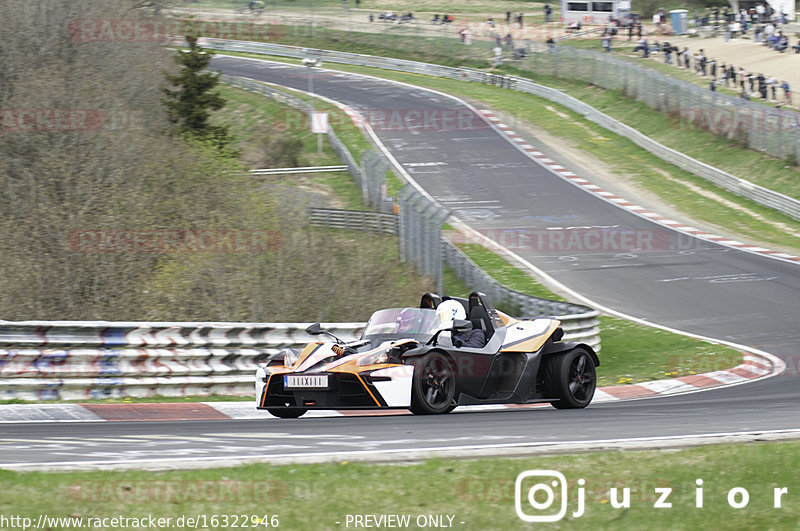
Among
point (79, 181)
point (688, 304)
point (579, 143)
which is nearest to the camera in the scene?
point (688, 304)

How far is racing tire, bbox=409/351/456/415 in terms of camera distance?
1016 cm

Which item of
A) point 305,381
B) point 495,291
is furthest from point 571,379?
point 495,291

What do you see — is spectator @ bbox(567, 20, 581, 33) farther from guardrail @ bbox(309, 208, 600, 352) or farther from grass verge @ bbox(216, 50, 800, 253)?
guardrail @ bbox(309, 208, 600, 352)

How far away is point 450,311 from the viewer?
37.7ft

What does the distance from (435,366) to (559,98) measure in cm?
3783

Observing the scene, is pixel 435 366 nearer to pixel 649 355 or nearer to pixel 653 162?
pixel 649 355

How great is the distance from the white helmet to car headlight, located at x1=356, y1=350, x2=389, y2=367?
1.21m

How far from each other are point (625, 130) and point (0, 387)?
32244mm

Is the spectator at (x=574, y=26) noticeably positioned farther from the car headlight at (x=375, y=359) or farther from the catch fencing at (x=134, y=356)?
the car headlight at (x=375, y=359)

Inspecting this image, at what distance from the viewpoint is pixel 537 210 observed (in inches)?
1256

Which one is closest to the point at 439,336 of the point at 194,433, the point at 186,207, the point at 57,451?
the point at 194,433

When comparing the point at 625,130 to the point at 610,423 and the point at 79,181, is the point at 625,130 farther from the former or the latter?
the point at 610,423

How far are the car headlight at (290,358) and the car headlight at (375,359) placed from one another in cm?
89

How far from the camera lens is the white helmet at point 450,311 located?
37.5 ft
